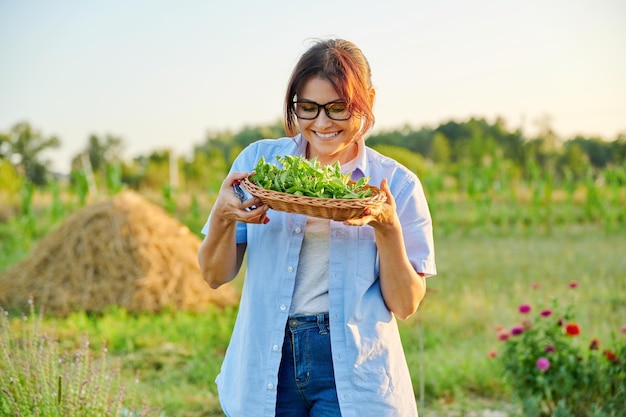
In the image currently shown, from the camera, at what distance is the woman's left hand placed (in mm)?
1589

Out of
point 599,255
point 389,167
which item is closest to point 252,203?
point 389,167

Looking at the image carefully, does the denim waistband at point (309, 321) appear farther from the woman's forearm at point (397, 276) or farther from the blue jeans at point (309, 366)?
the woman's forearm at point (397, 276)

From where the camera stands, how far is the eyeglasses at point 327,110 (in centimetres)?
178

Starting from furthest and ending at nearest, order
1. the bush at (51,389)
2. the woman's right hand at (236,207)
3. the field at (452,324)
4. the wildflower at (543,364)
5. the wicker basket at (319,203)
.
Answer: the field at (452,324)
the wildflower at (543,364)
the bush at (51,389)
the woman's right hand at (236,207)
the wicker basket at (319,203)

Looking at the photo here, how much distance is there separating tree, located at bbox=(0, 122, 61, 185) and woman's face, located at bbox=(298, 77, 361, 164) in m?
29.2

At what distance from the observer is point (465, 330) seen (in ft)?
18.9

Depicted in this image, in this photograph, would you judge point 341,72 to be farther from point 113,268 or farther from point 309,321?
point 113,268

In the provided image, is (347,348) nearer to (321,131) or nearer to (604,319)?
(321,131)

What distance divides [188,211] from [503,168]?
5851 mm

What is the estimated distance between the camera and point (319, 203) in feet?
5.29

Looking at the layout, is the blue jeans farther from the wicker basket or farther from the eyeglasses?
the eyeglasses

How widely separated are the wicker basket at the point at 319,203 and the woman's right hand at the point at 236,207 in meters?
0.02

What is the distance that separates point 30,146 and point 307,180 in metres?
37.2

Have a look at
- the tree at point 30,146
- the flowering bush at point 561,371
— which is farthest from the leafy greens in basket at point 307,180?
the tree at point 30,146
